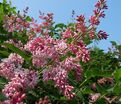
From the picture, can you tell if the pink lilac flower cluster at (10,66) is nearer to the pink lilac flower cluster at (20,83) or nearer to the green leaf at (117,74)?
the pink lilac flower cluster at (20,83)

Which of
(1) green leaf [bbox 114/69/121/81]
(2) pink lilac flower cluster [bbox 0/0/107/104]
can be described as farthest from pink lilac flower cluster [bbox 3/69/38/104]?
(1) green leaf [bbox 114/69/121/81]

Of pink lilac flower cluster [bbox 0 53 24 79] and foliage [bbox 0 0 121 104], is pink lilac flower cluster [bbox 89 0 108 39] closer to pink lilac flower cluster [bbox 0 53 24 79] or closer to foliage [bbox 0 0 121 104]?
foliage [bbox 0 0 121 104]

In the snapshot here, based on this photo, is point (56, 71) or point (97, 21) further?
point (97, 21)

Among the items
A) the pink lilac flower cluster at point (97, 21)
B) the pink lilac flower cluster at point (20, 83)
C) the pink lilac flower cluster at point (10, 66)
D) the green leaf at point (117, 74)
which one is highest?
the pink lilac flower cluster at point (97, 21)

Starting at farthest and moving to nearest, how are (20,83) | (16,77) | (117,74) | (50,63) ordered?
(117,74), (50,63), (16,77), (20,83)

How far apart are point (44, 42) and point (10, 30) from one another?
1651mm

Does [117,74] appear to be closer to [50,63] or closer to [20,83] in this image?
[50,63]

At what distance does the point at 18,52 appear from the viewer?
3.29 m

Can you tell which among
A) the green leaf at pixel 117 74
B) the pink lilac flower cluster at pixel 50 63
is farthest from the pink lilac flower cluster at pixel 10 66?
the green leaf at pixel 117 74

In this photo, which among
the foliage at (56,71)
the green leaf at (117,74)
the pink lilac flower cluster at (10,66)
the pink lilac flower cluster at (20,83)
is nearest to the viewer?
the pink lilac flower cluster at (20,83)

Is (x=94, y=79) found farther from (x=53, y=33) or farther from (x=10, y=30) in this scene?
(x=53, y=33)

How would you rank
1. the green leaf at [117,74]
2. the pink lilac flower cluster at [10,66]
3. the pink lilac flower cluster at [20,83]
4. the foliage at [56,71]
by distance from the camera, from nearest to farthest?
the pink lilac flower cluster at [20,83] → the foliage at [56,71] → the pink lilac flower cluster at [10,66] → the green leaf at [117,74]

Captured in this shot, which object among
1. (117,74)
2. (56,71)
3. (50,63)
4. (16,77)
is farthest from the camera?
(117,74)

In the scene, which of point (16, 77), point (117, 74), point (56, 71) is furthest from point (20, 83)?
point (117, 74)
